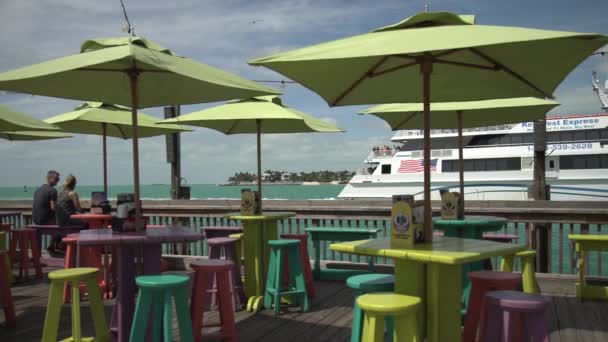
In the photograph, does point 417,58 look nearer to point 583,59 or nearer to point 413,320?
point 583,59

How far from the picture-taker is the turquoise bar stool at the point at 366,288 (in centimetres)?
322

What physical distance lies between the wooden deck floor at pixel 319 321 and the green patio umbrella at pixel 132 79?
157cm

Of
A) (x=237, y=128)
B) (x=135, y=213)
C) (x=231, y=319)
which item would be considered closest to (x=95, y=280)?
(x=135, y=213)

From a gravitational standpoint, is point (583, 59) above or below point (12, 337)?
above

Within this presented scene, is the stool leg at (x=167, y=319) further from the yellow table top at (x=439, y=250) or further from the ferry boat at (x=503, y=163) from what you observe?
the ferry boat at (x=503, y=163)

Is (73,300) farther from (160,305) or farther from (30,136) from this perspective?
(30,136)

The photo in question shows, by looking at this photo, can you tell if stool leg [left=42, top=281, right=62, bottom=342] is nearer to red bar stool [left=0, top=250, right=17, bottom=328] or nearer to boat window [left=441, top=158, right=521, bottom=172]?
red bar stool [left=0, top=250, right=17, bottom=328]

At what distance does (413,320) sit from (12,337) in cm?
Result: 367

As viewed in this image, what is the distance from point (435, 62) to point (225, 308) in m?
2.42

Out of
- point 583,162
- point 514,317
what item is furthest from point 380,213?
point 583,162

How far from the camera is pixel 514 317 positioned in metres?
3.08

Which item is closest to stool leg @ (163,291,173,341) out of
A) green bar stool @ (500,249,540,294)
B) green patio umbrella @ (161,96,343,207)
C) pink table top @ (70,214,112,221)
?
green patio umbrella @ (161,96,343,207)

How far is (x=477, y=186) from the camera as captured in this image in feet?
91.2

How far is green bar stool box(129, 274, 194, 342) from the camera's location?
3.27 m
